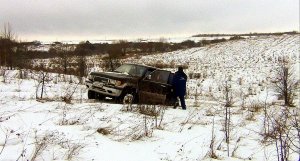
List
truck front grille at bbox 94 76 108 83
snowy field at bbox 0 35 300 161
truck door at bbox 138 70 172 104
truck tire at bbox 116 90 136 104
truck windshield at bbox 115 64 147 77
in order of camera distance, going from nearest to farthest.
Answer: snowy field at bbox 0 35 300 161
truck tire at bbox 116 90 136 104
truck front grille at bbox 94 76 108 83
truck door at bbox 138 70 172 104
truck windshield at bbox 115 64 147 77

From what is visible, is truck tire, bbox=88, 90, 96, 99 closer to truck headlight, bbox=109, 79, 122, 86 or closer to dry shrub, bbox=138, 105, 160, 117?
truck headlight, bbox=109, 79, 122, 86

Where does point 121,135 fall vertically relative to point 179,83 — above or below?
below

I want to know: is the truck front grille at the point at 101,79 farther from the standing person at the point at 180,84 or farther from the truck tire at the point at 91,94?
the standing person at the point at 180,84

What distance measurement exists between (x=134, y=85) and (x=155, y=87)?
1.04 metres

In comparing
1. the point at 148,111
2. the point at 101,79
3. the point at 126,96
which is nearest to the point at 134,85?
the point at 126,96

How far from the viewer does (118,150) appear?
23.2 feet

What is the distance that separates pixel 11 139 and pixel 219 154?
3.66 m

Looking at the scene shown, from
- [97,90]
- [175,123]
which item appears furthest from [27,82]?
[175,123]

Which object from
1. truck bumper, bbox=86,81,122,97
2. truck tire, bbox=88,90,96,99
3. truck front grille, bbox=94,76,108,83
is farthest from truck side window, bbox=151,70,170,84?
truck tire, bbox=88,90,96,99

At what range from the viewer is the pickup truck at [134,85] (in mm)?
13898

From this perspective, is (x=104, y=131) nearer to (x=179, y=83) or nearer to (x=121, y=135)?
(x=121, y=135)

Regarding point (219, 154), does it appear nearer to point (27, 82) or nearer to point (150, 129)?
point (150, 129)

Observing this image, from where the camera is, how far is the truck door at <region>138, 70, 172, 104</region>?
46.5 ft

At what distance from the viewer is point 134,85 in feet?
46.3
